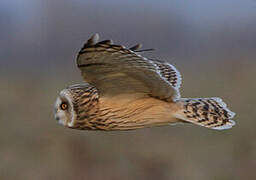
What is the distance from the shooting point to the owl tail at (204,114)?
2.79m

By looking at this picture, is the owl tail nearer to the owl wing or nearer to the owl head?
the owl wing

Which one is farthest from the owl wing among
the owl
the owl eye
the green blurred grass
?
the green blurred grass

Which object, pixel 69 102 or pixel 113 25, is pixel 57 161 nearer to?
pixel 69 102

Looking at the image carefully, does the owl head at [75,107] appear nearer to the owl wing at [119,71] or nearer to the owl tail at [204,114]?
the owl wing at [119,71]

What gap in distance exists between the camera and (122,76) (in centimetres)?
255

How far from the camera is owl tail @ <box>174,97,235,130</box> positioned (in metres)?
2.79

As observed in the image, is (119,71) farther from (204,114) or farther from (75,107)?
(204,114)

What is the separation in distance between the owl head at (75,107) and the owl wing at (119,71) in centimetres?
8

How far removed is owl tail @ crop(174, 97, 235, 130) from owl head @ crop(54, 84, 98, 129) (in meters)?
0.38

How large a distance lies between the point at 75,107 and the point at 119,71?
37 cm

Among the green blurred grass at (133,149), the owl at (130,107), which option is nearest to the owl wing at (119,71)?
the owl at (130,107)

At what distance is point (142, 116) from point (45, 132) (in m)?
2.47

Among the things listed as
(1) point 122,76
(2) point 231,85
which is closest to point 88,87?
(1) point 122,76

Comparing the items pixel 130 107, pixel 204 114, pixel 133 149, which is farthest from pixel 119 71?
pixel 133 149
